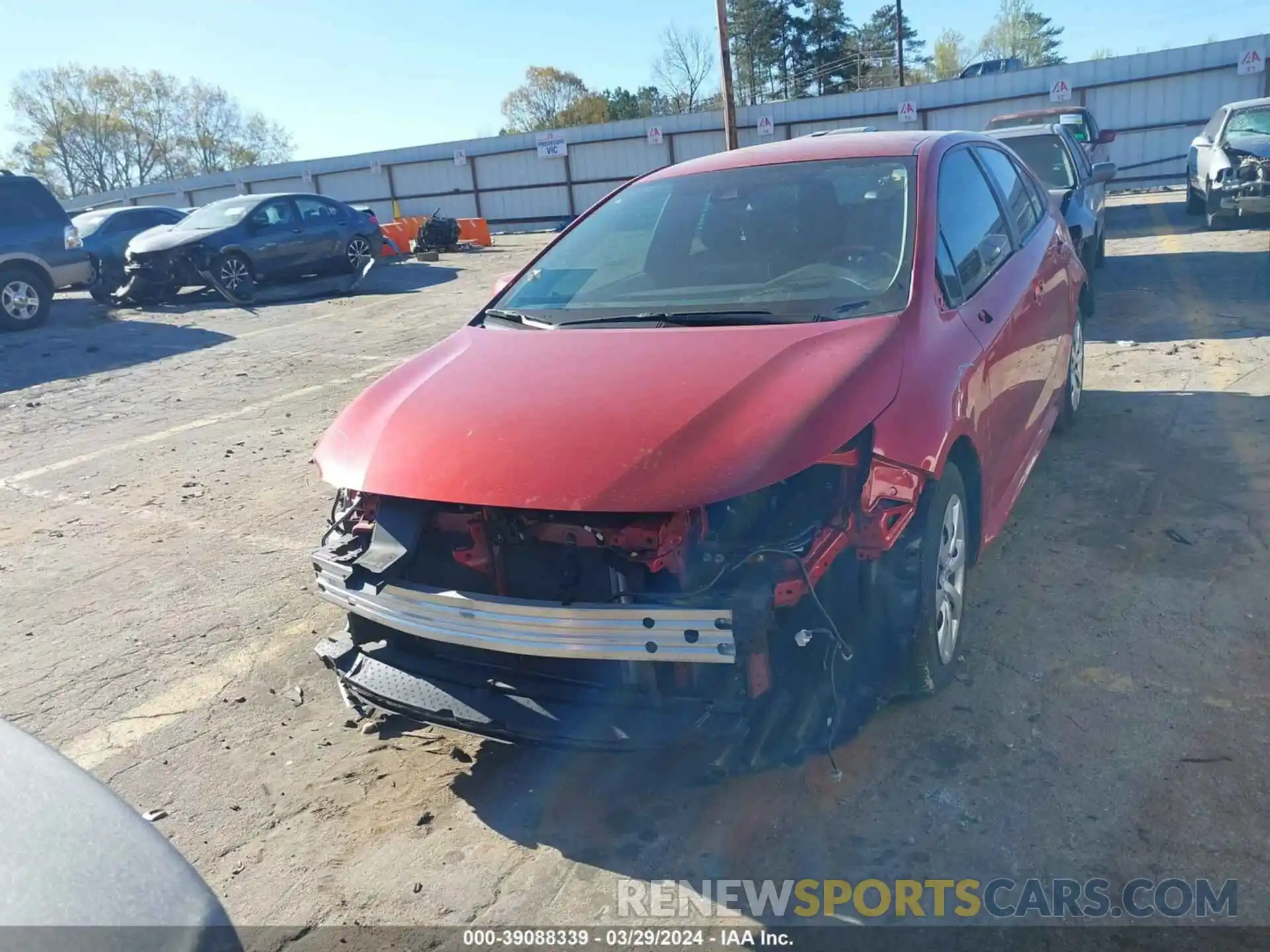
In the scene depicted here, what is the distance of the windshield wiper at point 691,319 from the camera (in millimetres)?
3348

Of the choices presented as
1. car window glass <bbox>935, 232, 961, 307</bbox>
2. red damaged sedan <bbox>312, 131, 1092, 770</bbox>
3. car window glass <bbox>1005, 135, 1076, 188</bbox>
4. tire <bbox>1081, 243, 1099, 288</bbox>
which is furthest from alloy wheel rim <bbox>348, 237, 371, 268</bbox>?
car window glass <bbox>935, 232, 961, 307</bbox>

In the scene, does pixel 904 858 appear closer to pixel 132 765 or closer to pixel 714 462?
pixel 714 462

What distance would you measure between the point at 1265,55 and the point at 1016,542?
20.7 m

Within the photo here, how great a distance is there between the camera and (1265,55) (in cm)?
1970

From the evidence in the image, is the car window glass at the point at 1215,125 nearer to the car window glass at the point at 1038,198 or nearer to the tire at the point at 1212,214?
the tire at the point at 1212,214

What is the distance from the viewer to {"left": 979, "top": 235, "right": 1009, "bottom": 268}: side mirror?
3973 millimetres

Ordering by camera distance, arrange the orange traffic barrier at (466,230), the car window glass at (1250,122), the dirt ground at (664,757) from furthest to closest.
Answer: the orange traffic barrier at (466,230), the car window glass at (1250,122), the dirt ground at (664,757)

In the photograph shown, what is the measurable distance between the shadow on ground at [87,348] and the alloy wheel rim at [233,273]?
4.97 ft

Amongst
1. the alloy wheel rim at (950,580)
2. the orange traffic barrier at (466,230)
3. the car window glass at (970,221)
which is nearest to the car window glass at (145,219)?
the orange traffic barrier at (466,230)

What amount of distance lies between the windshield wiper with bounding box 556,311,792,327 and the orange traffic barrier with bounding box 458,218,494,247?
65.5 ft

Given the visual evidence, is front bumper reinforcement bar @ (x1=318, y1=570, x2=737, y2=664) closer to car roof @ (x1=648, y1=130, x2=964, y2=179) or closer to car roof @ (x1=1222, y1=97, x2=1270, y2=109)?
car roof @ (x1=648, y1=130, x2=964, y2=179)

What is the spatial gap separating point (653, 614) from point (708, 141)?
84.7 ft

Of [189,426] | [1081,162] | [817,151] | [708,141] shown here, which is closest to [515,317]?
[817,151]

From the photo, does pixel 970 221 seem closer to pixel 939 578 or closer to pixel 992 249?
pixel 992 249
